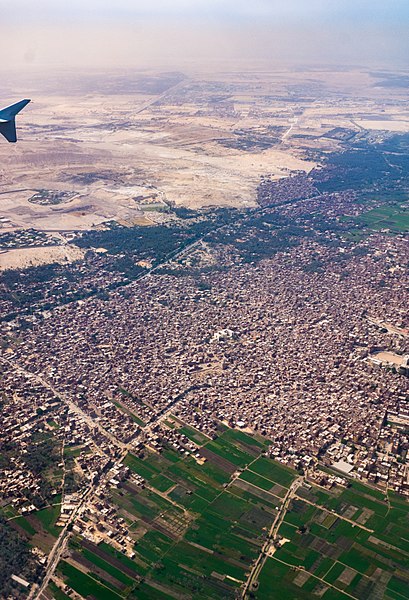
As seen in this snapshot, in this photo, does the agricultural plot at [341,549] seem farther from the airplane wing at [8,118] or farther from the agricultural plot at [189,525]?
the airplane wing at [8,118]

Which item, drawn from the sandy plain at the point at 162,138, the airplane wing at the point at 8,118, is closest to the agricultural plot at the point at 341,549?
the airplane wing at the point at 8,118

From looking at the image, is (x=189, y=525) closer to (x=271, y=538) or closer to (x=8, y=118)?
(x=271, y=538)

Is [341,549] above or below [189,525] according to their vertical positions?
below

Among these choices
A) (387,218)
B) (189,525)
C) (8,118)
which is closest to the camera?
(189,525)

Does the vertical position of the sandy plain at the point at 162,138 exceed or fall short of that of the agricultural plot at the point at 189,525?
it exceeds it

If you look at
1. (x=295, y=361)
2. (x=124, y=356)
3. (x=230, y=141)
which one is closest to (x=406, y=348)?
(x=295, y=361)

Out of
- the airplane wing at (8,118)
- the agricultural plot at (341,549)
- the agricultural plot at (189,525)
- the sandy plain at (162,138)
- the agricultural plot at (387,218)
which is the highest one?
the airplane wing at (8,118)

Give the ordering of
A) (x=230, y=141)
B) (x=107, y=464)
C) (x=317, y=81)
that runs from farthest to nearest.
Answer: (x=317, y=81)
(x=230, y=141)
(x=107, y=464)

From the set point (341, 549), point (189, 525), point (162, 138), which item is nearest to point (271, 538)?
point (341, 549)

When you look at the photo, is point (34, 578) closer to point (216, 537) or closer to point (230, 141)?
point (216, 537)
